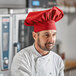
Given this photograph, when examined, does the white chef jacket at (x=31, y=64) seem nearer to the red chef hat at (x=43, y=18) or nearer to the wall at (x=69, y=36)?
the red chef hat at (x=43, y=18)

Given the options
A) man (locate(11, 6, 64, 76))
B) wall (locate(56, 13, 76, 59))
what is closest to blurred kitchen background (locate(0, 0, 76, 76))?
man (locate(11, 6, 64, 76))

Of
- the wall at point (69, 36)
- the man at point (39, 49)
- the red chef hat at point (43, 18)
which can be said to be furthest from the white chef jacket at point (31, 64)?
the wall at point (69, 36)

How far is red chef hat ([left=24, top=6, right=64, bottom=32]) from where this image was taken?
1.14m

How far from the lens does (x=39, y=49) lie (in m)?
1.22

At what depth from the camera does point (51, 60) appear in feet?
4.15

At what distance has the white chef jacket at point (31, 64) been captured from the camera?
3.91 feet

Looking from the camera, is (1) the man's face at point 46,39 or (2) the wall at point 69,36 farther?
(2) the wall at point 69,36

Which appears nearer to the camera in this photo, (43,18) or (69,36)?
(43,18)

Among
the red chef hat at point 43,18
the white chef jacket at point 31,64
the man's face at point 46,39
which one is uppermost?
the red chef hat at point 43,18

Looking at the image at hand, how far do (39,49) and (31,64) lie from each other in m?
0.09

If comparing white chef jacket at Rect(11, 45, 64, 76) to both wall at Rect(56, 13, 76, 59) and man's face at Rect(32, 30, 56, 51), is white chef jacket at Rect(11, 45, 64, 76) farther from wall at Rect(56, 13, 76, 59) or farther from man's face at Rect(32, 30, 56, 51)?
wall at Rect(56, 13, 76, 59)

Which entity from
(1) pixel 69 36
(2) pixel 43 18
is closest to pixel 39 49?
(2) pixel 43 18

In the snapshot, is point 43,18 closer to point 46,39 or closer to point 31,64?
point 46,39

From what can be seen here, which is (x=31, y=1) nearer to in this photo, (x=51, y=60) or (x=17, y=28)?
(x=17, y=28)
